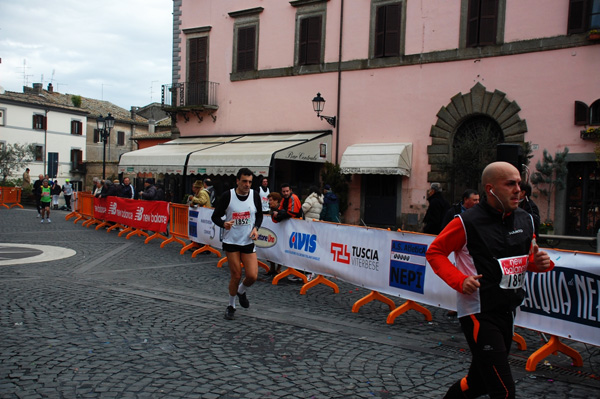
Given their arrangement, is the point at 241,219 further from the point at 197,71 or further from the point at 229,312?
the point at 197,71

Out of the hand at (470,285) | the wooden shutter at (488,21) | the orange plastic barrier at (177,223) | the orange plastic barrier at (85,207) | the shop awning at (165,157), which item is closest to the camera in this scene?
the hand at (470,285)

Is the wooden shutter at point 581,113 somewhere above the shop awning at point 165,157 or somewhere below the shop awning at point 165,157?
above

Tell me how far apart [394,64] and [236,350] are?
50.5 ft

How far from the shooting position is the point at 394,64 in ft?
62.8

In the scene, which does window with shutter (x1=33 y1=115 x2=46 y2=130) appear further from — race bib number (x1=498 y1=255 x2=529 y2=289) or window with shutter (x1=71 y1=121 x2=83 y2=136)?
race bib number (x1=498 y1=255 x2=529 y2=289)

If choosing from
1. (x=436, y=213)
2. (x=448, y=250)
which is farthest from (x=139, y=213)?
(x=448, y=250)

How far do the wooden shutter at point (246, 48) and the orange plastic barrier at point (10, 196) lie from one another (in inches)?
614

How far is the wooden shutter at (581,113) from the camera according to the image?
15.5 meters

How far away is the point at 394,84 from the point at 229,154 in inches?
254

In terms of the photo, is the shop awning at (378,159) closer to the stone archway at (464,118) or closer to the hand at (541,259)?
the stone archway at (464,118)

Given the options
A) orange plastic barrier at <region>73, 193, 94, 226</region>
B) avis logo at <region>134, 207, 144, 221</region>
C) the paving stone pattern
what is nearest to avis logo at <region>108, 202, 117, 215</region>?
avis logo at <region>134, 207, 144, 221</region>

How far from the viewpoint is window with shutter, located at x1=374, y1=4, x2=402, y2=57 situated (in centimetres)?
1911

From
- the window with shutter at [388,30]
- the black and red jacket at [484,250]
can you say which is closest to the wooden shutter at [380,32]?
the window with shutter at [388,30]

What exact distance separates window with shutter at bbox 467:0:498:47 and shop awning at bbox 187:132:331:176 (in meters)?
6.11
